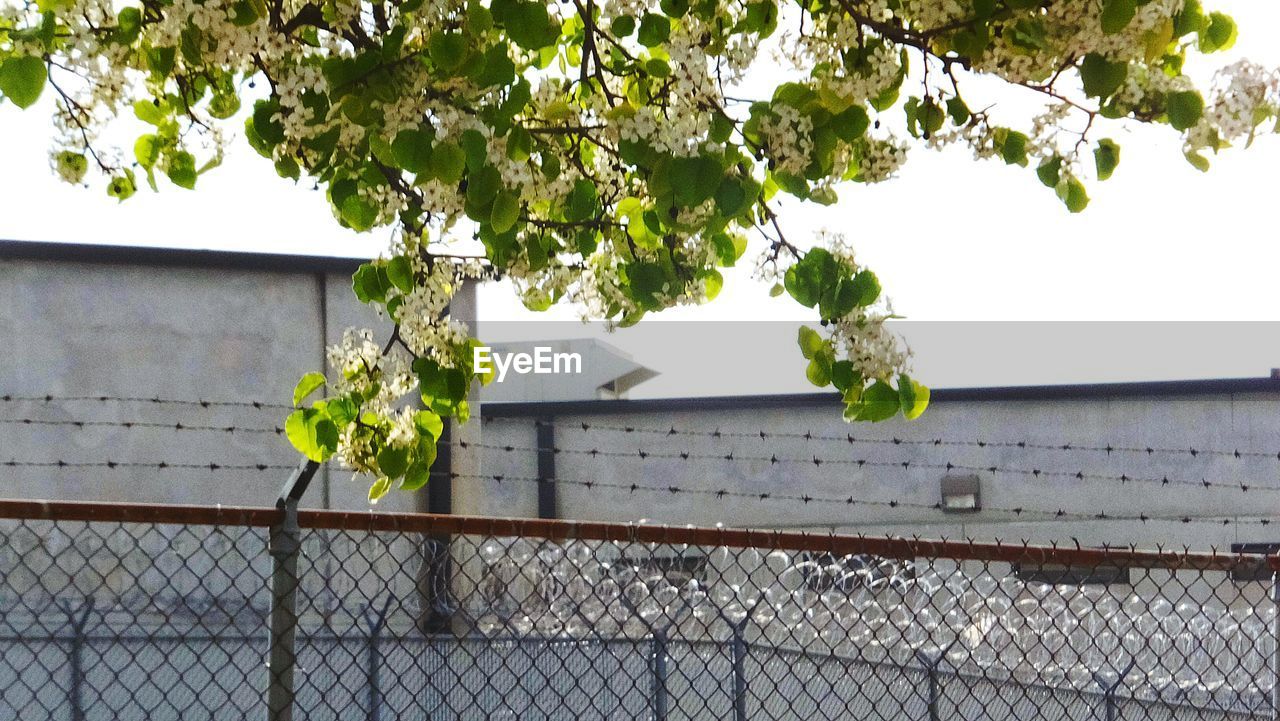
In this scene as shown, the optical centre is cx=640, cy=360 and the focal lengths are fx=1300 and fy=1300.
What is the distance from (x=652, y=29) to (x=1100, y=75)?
97cm

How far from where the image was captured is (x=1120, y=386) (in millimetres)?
16578

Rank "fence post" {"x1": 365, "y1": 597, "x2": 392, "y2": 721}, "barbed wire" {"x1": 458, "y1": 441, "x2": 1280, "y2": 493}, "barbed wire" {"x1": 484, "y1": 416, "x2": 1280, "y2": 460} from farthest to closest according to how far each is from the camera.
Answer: "barbed wire" {"x1": 484, "y1": 416, "x2": 1280, "y2": 460} → "barbed wire" {"x1": 458, "y1": 441, "x2": 1280, "y2": 493} → "fence post" {"x1": 365, "y1": 597, "x2": 392, "y2": 721}

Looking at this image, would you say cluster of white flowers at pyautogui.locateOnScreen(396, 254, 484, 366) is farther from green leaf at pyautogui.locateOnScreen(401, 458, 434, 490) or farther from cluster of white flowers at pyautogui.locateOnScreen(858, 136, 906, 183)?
cluster of white flowers at pyautogui.locateOnScreen(858, 136, 906, 183)

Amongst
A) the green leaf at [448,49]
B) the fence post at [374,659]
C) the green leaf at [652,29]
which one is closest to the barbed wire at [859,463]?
the fence post at [374,659]

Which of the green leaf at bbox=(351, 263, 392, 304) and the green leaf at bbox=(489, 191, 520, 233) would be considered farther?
the green leaf at bbox=(351, 263, 392, 304)

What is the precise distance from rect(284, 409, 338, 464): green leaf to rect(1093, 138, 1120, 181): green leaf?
185 cm

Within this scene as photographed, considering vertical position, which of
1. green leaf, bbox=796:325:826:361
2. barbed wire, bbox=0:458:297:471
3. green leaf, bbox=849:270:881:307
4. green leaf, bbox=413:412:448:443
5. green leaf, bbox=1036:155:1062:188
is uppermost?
green leaf, bbox=1036:155:1062:188

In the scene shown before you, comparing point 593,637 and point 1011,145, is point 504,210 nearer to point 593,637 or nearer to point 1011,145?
point 1011,145

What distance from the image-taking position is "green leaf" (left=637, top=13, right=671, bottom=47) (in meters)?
2.93

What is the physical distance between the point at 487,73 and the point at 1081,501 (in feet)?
51.4

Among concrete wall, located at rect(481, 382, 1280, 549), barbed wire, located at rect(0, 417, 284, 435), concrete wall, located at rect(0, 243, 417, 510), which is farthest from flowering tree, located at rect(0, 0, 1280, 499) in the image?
concrete wall, located at rect(481, 382, 1280, 549)

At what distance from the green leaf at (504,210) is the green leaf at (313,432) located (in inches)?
28.8

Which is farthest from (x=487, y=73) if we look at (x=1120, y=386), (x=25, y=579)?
(x=1120, y=386)

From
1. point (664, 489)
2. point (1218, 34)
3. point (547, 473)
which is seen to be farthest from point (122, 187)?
point (547, 473)
